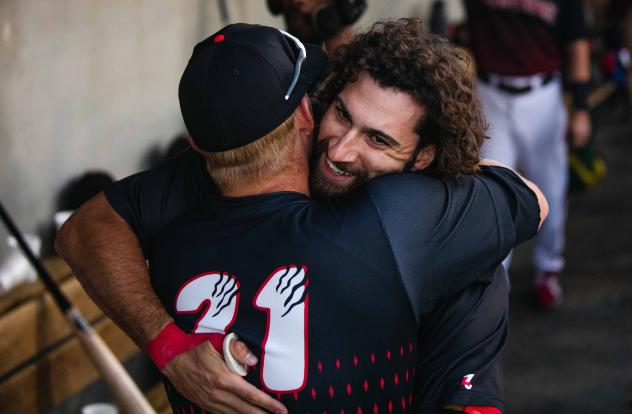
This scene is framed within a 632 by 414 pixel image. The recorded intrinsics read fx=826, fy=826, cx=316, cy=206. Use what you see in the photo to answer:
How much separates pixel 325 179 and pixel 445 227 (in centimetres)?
36

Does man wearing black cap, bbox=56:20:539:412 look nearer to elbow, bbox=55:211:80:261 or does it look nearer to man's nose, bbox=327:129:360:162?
man's nose, bbox=327:129:360:162

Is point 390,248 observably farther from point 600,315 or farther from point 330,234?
point 600,315

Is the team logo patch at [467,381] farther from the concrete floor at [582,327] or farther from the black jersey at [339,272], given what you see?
the concrete floor at [582,327]

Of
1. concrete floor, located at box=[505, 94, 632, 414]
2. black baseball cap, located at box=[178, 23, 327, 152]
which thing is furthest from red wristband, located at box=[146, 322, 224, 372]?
concrete floor, located at box=[505, 94, 632, 414]

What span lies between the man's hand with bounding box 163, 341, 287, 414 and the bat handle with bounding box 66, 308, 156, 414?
92 centimetres

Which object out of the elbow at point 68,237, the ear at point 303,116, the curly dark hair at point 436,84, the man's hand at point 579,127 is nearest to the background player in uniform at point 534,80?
the man's hand at point 579,127

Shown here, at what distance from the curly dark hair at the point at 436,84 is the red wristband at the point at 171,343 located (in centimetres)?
69

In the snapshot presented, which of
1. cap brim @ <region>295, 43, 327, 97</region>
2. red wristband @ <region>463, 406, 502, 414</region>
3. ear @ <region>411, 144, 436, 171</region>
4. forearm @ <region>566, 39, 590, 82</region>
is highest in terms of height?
cap brim @ <region>295, 43, 327, 97</region>

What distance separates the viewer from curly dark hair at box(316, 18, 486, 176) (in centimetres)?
196

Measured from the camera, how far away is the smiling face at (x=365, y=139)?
1990 mm

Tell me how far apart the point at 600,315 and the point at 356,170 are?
301 cm

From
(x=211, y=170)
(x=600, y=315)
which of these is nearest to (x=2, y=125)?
(x=211, y=170)

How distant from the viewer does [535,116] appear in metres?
4.40

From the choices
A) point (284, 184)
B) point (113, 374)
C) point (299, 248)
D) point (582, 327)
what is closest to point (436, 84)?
point (284, 184)
